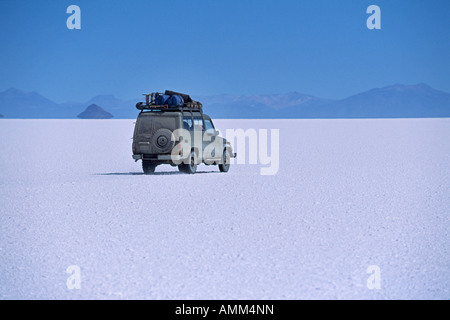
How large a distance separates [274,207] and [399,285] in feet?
18.3

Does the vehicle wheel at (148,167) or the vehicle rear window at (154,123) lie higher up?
the vehicle rear window at (154,123)

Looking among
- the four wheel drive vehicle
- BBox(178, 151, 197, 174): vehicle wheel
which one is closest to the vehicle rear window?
the four wheel drive vehicle

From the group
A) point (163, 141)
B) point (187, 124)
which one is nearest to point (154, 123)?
point (163, 141)

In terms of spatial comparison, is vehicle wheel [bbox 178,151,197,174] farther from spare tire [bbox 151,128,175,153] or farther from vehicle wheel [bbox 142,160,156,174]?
vehicle wheel [bbox 142,160,156,174]

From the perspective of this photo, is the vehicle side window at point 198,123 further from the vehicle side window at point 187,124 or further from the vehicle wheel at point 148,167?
the vehicle wheel at point 148,167

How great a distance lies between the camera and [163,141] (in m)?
18.5

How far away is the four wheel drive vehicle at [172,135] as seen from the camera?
60.6ft

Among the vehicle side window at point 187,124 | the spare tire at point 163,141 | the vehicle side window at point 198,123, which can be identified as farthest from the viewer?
the vehicle side window at point 198,123

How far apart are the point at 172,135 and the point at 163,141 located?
1.00ft

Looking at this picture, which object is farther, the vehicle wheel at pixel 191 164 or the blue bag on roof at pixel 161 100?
the blue bag on roof at pixel 161 100

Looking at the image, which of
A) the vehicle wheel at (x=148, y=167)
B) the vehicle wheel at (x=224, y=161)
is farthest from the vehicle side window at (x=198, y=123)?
the vehicle wheel at (x=148, y=167)

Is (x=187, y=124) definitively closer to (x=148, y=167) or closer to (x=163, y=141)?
(x=163, y=141)

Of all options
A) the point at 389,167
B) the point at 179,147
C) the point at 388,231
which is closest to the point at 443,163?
the point at 389,167

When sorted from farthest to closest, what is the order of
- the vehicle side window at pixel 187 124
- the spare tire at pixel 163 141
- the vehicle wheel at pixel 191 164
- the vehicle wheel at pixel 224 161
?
1. the vehicle wheel at pixel 224 161
2. the vehicle wheel at pixel 191 164
3. the vehicle side window at pixel 187 124
4. the spare tire at pixel 163 141
